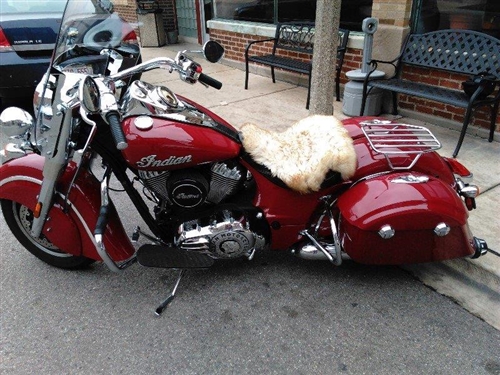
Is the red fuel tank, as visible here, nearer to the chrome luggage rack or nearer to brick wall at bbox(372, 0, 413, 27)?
the chrome luggage rack

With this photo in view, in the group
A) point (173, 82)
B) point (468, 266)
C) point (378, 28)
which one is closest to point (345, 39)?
point (378, 28)

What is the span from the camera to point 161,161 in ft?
7.01

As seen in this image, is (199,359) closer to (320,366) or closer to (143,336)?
(143,336)

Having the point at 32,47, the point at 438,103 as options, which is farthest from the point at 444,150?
the point at 32,47

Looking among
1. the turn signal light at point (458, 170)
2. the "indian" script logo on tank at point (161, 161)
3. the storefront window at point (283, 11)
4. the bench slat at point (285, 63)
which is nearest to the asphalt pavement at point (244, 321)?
the turn signal light at point (458, 170)

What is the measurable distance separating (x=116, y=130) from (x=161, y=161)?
18.4 inches

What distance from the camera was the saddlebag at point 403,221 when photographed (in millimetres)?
2131

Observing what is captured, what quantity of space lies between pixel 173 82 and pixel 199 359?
18.2 ft

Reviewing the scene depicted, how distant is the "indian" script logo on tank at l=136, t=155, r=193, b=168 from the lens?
6.96 feet

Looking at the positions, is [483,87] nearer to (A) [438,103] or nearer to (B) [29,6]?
(A) [438,103]

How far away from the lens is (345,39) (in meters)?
5.18

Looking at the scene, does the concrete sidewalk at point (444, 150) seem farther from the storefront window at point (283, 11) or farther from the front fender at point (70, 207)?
the front fender at point (70, 207)

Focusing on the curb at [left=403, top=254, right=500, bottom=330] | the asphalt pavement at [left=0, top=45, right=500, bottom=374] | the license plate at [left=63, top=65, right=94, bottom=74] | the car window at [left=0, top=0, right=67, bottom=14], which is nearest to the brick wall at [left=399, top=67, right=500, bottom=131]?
the asphalt pavement at [left=0, top=45, right=500, bottom=374]

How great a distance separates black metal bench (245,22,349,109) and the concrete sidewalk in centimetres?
37
